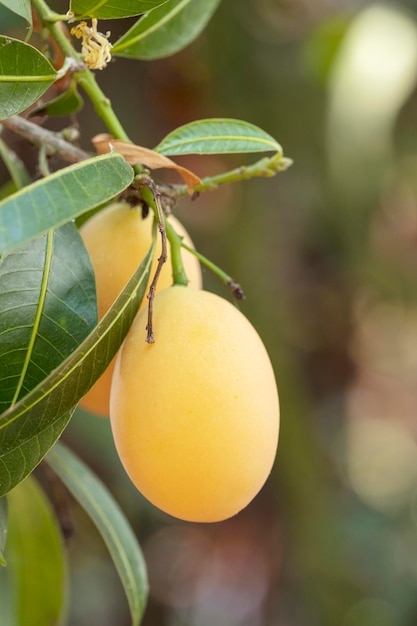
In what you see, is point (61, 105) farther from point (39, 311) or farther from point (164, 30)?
point (39, 311)

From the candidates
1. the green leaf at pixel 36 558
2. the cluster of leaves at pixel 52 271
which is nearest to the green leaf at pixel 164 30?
the cluster of leaves at pixel 52 271

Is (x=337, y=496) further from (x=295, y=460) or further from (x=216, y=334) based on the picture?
(x=216, y=334)

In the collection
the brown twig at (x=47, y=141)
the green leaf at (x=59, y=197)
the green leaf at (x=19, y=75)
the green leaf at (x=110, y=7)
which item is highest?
the green leaf at (x=110, y=7)

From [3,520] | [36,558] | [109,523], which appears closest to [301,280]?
[36,558]

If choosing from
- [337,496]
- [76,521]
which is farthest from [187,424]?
[337,496]

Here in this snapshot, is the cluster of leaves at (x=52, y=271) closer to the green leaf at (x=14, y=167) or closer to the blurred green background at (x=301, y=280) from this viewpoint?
the green leaf at (x=14, y=167)

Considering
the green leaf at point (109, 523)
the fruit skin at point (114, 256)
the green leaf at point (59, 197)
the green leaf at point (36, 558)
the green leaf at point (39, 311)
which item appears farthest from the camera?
the green leaf at point (36, 558)

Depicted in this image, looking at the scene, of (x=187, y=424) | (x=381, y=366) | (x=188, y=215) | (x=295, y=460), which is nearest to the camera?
(x=187, y=424)

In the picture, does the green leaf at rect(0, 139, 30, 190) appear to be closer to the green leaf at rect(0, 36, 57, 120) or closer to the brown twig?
the brown twig
